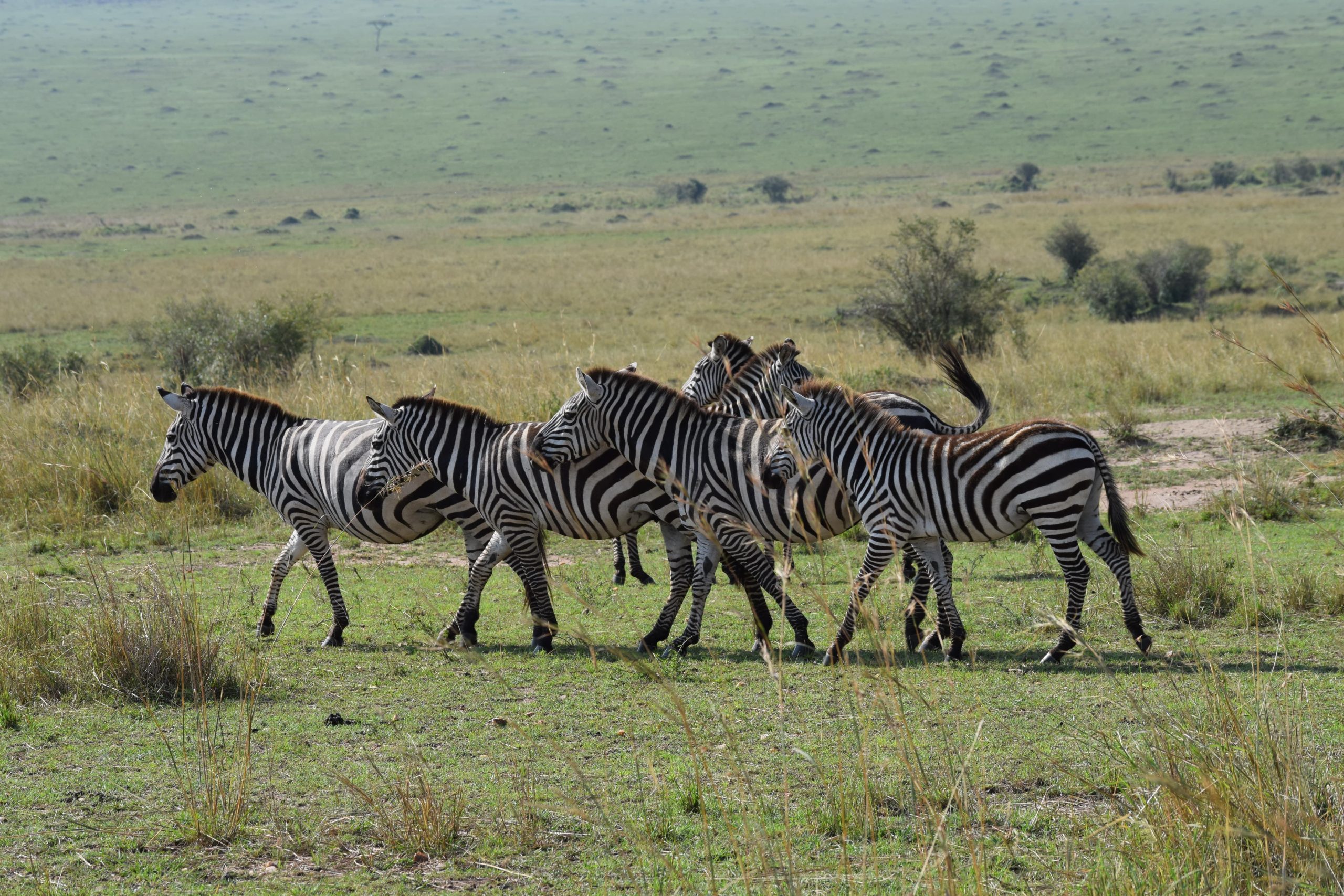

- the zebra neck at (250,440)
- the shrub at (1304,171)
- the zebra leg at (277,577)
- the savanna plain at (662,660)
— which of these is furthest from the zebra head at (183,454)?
the shrub at (1304,171)

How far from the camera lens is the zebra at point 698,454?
305 inches

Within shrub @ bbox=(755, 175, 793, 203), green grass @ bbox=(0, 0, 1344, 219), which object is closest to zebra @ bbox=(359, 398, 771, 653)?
green grass @ bbox=(0, 0, 1344, 219)

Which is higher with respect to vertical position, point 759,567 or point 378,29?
point 378,29

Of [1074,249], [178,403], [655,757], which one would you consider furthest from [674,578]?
[1074,249]

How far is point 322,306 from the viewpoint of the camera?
26.5 meters

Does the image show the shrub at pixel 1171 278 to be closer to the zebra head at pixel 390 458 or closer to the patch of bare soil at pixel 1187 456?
the patch of bare soil at pixel 1187 456

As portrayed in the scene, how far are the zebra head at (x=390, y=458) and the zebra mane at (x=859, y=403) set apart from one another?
2.54 metres

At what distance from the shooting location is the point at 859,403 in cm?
767

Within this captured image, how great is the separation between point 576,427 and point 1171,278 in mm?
26077

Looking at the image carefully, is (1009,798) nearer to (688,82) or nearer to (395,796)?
(395,796)

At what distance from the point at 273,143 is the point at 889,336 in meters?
95.4

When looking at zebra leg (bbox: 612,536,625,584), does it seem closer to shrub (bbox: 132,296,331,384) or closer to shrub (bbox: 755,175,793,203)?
shrub (bbox: 132,296,331,384)

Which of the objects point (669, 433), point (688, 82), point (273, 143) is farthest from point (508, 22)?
point (669, 433)

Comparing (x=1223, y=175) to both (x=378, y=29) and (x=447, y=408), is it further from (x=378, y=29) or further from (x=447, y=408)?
(x=378, y=29)
